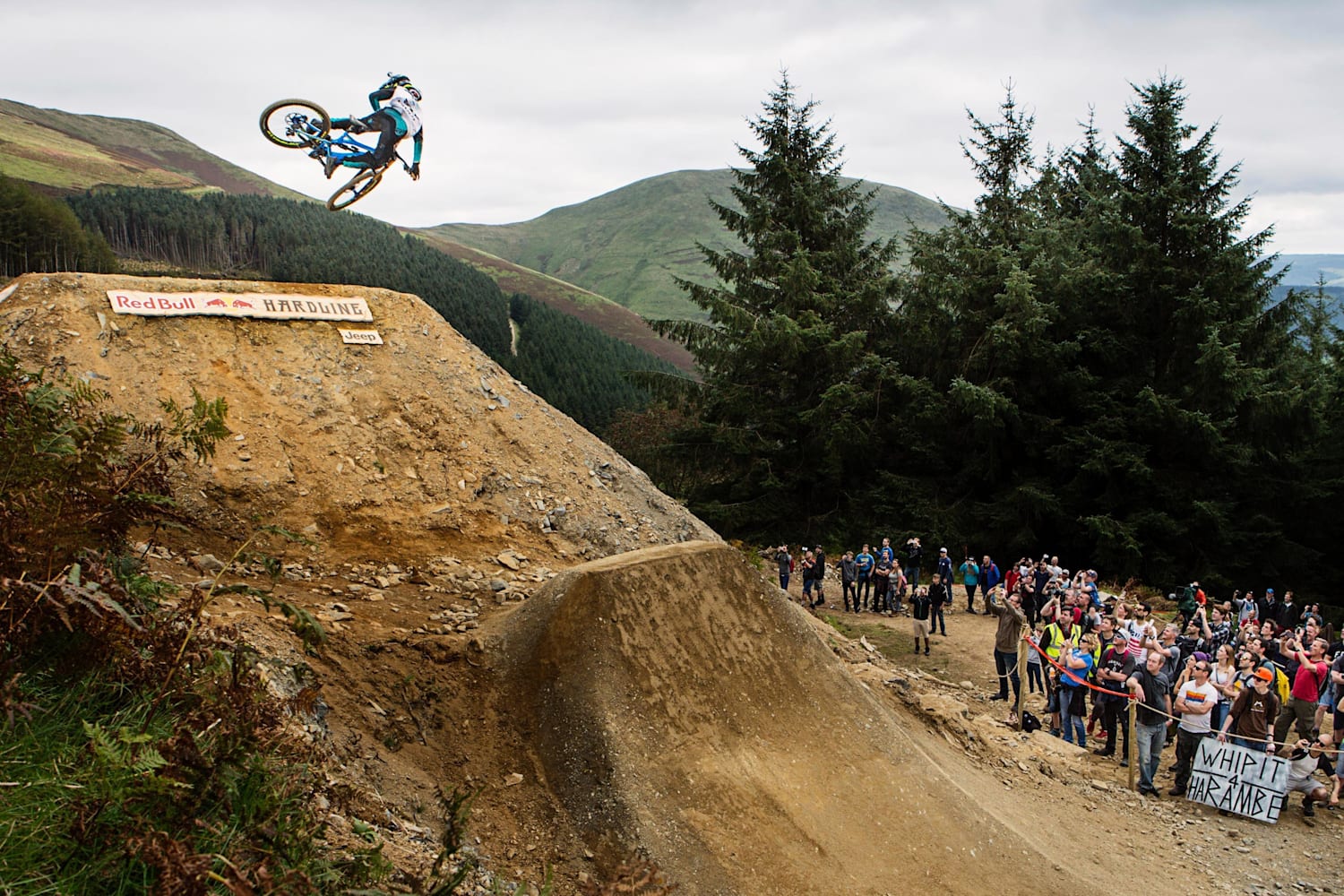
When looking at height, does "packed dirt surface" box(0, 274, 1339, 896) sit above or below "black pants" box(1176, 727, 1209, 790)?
above

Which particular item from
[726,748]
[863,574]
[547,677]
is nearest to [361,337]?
[547,677]

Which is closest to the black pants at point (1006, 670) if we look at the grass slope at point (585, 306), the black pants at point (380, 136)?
the black pants at point (380, 136)

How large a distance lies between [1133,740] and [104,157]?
150 meters

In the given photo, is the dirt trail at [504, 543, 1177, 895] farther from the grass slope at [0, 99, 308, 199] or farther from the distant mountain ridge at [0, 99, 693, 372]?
the grass slope at [0, 99, 308, 199]

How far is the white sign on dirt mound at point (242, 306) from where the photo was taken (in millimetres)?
13453

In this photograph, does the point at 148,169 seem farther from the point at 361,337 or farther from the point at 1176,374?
the point at 1176,374

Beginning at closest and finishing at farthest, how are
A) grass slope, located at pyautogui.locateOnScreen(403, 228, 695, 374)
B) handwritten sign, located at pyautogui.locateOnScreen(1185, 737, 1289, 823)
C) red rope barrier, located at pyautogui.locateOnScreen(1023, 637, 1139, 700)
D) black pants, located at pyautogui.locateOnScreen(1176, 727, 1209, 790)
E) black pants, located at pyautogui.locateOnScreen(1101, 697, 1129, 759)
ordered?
handwritten sign, located at pyautogui.locateOnScreen(1185, 737, 1289, 823) → black pants, located at pyautogui.locateOnScreen(1176, 727, 1209, 790) → red rope barrier, located at pyautogui.locateOnScreen(1023, 637, 1139, 700) → black pants, located at pyautogui.locateOnScreen(1101, 697, 1129, 759) → grass slope, located at pyautogui.locateOnScreen(403, 228, 695, 374)

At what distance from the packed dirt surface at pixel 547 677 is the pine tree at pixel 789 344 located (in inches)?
679

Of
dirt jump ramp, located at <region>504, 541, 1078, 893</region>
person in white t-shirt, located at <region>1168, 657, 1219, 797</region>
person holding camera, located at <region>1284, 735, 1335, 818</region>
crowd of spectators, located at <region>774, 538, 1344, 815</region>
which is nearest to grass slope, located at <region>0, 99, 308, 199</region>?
dirt jump ramp, located at <region>504, 541, 1078, 893</region>

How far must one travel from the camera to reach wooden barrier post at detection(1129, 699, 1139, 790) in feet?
39.7

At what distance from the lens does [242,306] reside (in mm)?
14367

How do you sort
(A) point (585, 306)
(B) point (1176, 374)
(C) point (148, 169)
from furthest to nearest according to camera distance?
(A) point (585, 306) → (C) point (148, 169) → (B) point (1176, 374)

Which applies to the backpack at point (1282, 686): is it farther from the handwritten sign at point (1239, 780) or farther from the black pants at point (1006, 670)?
the black pants at point (1006, 670)

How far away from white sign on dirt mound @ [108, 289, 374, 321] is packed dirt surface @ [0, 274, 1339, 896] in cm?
24
